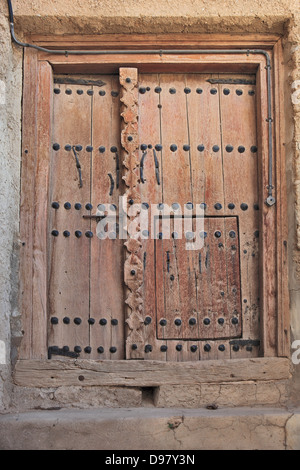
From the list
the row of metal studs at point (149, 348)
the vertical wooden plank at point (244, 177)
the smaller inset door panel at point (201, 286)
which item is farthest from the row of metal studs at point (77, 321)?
the vertical wooden plank at point (244, 177)

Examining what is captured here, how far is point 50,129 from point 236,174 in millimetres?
1000

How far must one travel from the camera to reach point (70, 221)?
111 inches

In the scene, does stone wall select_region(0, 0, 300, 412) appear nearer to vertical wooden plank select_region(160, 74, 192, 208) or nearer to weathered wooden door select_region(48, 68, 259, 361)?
weathered wooden door select_region(48, 68, 259, 361)

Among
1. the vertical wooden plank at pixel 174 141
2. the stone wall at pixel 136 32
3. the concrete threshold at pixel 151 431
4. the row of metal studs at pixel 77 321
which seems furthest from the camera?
the vertical wooden plank at pixel 174 141

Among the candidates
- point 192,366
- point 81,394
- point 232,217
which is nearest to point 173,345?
point 192,366

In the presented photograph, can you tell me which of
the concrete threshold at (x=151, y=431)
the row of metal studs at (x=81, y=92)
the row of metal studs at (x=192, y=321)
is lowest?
the concrete threshold at (x=151, y=431)

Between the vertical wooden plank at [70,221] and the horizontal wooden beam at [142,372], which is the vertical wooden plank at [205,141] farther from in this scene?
the horizontal wooden beam at [142,372]

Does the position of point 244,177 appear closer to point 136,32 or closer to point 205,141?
point 205,141

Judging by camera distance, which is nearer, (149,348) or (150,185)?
(149,348)

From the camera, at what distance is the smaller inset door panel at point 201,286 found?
2773mm

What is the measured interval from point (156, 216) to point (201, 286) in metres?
0.43

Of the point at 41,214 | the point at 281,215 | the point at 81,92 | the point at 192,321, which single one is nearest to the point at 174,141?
the point at 81,92

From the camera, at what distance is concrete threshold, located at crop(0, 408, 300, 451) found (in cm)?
243

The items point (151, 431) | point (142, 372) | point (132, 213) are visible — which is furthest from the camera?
point (132, 213)
